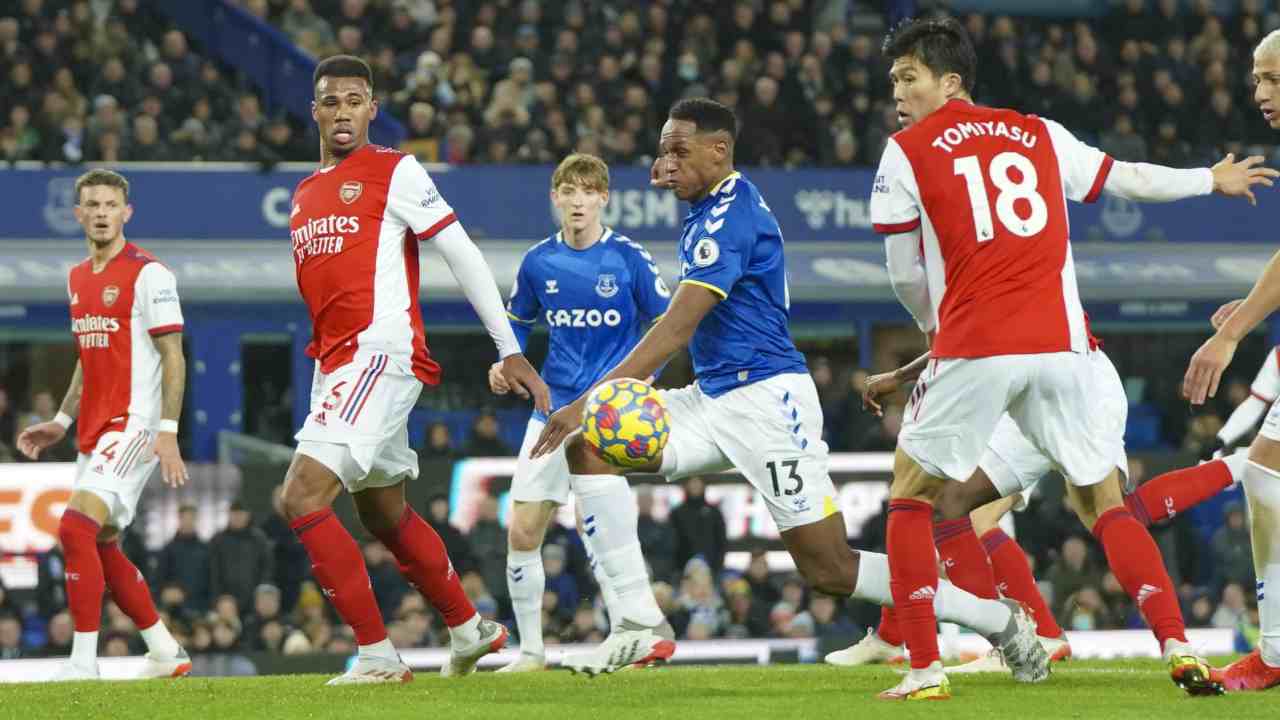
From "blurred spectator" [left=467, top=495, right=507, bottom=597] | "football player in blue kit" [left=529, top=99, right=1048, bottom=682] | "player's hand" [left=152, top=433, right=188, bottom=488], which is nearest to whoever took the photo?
"football player in blue kit" [left=529, top=99, right=1048, bottom=682]

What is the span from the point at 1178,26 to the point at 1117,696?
20394 millimetres

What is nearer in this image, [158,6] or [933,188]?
[933,188]

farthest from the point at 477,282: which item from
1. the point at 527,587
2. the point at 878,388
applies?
the point at 527,587

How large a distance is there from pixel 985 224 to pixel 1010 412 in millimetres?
699

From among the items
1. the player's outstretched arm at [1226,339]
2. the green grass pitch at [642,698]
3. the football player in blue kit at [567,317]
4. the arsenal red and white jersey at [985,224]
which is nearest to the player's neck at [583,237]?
the football player in blue kit at [567,317]

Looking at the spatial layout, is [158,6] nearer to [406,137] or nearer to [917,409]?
[406,137]

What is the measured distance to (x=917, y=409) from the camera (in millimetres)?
6891

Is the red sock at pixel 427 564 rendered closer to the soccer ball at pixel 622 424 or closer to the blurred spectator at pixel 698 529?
the soccer ball at pixel 622 424

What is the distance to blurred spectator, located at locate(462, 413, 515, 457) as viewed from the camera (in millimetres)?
17500

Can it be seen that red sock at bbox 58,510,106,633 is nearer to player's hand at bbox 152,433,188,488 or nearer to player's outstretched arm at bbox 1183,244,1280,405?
player's hand at bbox 152,433,188,488

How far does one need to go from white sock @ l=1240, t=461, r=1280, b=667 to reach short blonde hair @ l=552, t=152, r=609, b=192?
3779 mm

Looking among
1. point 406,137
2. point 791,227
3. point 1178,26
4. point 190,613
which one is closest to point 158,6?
point 406,137

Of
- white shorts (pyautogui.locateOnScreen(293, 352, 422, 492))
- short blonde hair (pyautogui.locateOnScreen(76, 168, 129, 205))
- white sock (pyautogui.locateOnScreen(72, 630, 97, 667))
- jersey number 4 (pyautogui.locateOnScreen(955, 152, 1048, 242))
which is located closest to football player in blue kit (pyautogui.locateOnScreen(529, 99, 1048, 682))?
white shorts (pyautogui.locateOnScreen(293, 352, 422, 492))

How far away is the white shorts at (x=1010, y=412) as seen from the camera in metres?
6.75
